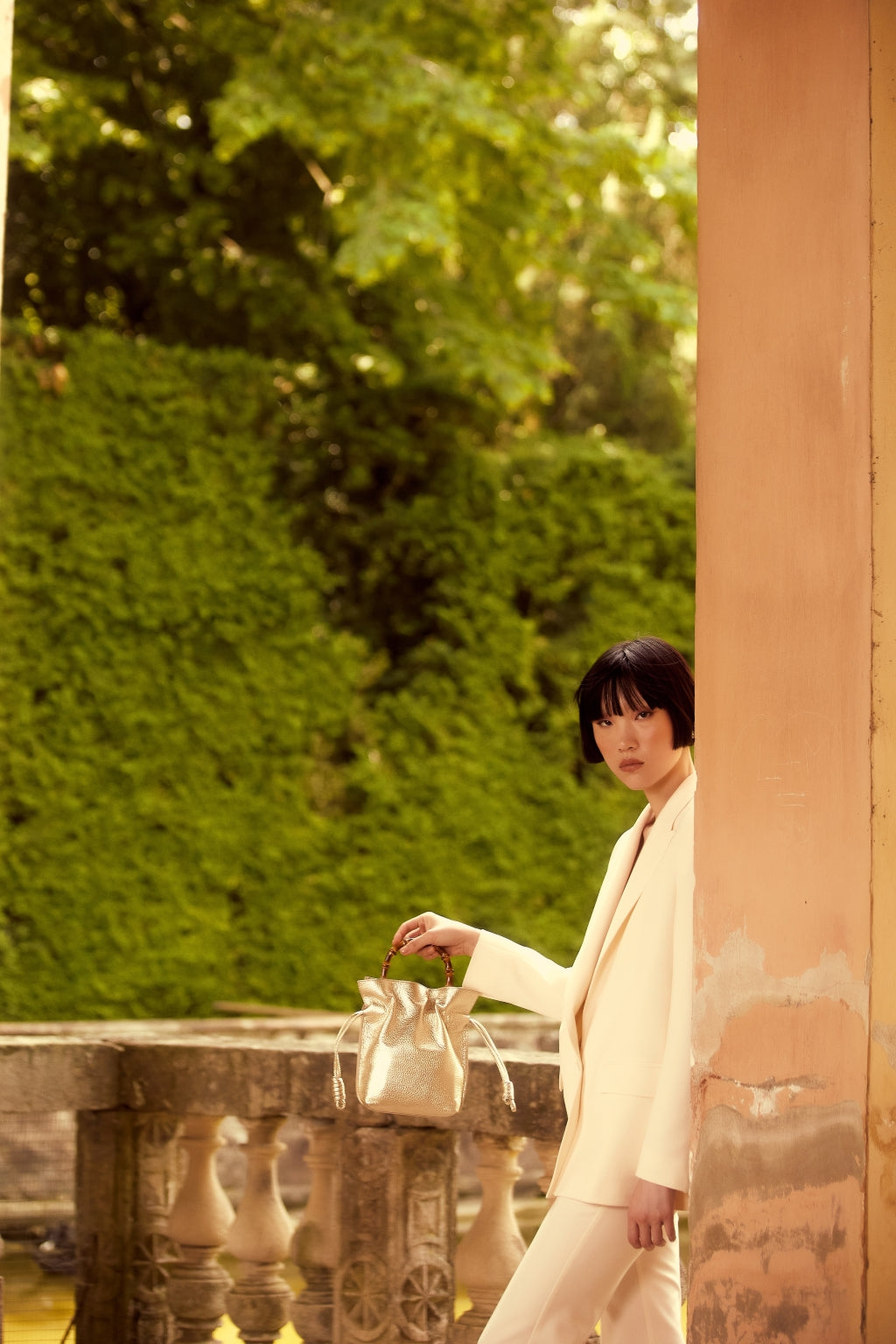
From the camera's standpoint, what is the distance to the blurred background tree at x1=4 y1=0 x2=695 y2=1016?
9.68 metres

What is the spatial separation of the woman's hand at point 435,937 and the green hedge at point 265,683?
710 cm

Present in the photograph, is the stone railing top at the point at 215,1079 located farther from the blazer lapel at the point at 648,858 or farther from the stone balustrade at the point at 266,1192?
the blazer lapel at the point at 648,858

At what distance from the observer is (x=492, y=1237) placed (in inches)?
138

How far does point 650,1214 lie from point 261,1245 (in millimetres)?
1878

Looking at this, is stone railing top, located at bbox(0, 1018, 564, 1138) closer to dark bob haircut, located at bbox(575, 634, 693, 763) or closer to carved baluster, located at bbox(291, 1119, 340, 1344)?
carved baluster, located at bbox(291, 1119, 340, 1344)

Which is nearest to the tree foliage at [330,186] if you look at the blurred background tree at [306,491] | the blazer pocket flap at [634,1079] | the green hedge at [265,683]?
the blurred background tree at [306,491]

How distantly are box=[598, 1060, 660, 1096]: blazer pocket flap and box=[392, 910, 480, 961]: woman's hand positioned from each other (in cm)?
45

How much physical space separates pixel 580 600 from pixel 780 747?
9.64 metres

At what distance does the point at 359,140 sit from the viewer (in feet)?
33.4

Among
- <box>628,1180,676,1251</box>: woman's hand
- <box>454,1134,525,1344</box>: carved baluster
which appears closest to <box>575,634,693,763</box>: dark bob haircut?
<box>628,1180,676,1251</box>: woman's hand

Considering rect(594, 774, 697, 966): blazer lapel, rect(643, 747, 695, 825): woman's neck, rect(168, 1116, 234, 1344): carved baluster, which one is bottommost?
rect(168, 1116, 234, 1344): carved baluster

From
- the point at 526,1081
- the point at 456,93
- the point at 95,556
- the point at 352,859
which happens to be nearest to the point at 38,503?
the point at 95,556

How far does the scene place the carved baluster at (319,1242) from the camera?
360 centimetres

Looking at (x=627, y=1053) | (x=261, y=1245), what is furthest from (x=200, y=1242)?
(x=627, y=1053)
